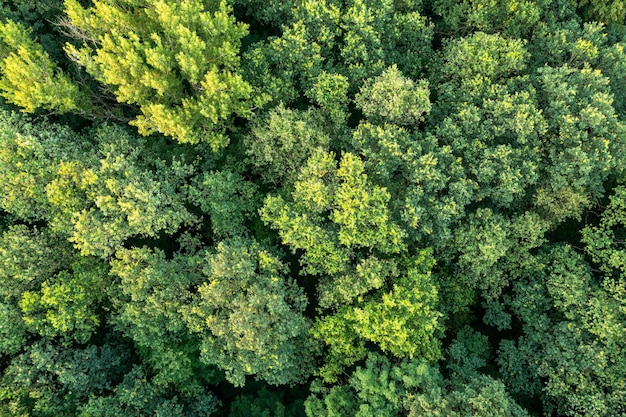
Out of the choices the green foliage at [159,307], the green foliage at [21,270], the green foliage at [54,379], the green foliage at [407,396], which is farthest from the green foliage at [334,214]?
the green foliage at [54,379]

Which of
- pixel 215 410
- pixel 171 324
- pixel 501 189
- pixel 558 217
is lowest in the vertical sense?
pixel 215 410

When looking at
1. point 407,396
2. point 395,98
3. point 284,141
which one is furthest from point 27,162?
point 407,396

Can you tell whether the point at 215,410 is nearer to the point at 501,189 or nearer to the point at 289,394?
the point at 289,394

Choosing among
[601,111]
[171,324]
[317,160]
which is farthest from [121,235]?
[601,111]

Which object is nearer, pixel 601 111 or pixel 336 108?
pixel 601 111

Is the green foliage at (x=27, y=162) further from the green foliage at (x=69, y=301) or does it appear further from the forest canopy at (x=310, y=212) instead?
the green foliage at (x=69, y=301)

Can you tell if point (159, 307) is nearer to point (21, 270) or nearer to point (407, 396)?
point (21, 270)

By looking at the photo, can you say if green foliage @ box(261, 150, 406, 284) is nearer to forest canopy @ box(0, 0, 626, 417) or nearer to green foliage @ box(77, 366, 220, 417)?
forest canopy @ box(0, 0, 626, 417)
